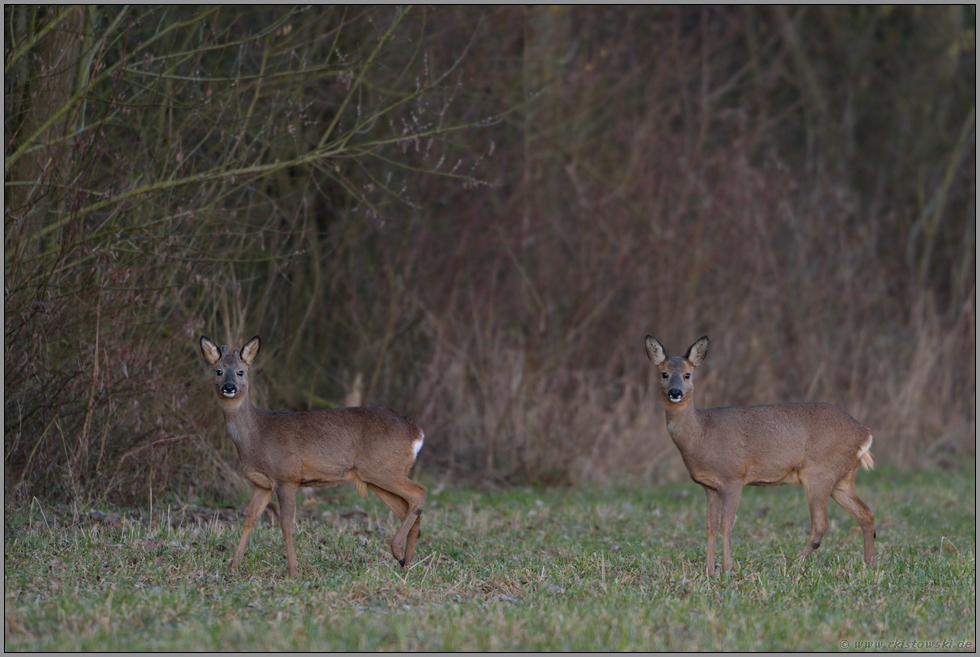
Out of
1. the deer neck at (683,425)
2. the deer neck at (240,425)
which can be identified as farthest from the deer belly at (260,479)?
the deer neck at (683,425)

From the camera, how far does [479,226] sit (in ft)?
Answer: 42.8

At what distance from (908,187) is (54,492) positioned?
1459cm

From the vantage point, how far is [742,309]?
1408 cm

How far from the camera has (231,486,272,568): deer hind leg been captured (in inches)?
253

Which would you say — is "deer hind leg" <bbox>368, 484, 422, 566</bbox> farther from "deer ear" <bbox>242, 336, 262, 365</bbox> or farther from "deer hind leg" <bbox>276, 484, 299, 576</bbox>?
"deer ear" <bbox>242, 336, 262, 365</bbox>

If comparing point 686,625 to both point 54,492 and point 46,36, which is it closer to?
point 54,492

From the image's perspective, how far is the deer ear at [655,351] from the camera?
7.38m

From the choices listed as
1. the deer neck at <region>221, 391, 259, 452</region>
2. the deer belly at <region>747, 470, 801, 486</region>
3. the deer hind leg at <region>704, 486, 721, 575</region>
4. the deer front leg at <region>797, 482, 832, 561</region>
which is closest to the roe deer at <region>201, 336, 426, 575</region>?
the deer neck at <region>221, 391, 259, 452</region>

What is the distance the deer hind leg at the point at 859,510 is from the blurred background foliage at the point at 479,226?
335cm

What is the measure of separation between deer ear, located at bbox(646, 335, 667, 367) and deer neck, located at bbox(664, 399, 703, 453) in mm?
374

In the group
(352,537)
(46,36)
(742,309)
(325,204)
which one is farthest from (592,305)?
(46,36)

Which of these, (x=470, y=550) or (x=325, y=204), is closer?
(x=470, y=550)

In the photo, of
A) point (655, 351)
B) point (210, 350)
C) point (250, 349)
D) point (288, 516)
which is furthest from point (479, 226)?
point (288, 516)

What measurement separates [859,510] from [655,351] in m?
1.63
